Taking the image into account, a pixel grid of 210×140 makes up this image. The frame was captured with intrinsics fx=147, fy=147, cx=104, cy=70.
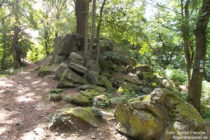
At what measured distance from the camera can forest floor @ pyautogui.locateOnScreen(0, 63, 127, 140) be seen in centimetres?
336

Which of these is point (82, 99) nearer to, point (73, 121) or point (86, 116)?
point (86, 116)

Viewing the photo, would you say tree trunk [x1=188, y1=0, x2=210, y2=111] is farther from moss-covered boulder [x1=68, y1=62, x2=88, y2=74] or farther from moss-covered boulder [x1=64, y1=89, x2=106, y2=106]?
moss-covered boulder [x1=68, y1=62, x2=88, y2=74]

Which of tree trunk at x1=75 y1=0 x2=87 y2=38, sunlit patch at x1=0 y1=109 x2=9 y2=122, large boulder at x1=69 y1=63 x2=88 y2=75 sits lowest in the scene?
sunlit patch at x1=0 y1=109 x2=9 y2=122

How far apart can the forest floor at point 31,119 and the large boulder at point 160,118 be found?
1.47 feet

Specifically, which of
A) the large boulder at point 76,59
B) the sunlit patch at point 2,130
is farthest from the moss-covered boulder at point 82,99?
the large boulder at point 76,59

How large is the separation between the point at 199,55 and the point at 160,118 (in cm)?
310

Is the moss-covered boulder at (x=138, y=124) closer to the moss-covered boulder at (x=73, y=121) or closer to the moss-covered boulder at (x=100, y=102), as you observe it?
the moss-covered boulder at (x=73, y=121)

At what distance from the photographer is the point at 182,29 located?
4.77 metres

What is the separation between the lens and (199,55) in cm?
486

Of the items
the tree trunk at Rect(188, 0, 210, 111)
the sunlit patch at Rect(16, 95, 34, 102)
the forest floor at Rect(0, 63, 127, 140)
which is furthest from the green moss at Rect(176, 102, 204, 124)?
the sunlit patch at Rect(16, 95, 34, 102)

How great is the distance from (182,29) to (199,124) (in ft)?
10.4

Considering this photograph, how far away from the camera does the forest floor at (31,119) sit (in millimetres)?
3359

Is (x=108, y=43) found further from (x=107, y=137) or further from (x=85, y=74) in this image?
(x=107, y=137)

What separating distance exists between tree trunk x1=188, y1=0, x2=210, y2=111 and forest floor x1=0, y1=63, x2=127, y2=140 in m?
3.05
